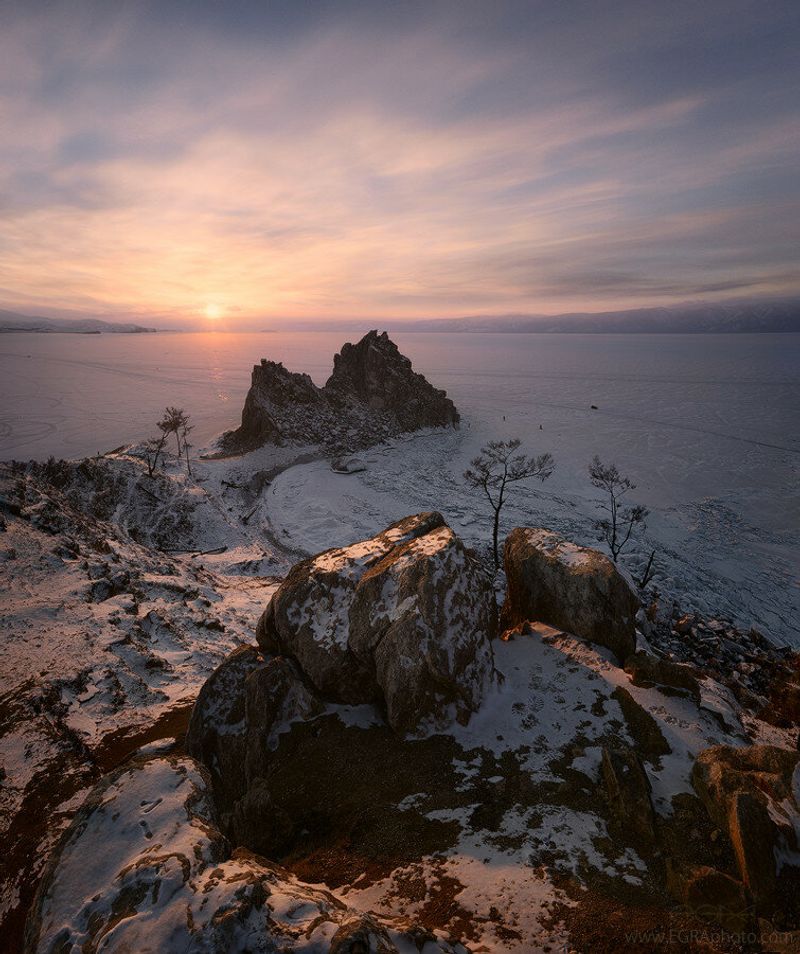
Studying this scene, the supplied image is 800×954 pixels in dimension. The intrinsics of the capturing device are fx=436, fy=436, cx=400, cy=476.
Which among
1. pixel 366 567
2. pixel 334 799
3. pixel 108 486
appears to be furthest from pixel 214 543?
pixel 334 799

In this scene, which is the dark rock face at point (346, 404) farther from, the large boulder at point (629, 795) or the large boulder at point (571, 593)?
the large boulder at point (629, 795)

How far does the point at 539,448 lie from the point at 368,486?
31.1 metres

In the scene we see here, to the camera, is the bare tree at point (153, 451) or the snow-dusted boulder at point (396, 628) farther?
the bare tree at point (153, 451)

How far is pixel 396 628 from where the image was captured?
13.7 m

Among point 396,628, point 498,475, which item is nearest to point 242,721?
point 396,628

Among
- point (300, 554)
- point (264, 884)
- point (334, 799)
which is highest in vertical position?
point (264, 884)

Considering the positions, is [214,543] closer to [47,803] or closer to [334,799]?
[47,803]

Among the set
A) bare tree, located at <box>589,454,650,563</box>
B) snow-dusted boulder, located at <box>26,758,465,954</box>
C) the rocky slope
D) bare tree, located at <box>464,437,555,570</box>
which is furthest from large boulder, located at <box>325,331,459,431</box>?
snow-dusted boulder, located at <box>26,758,465,954</box>

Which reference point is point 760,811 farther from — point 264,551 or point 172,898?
point 264,551

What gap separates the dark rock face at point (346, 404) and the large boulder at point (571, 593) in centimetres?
5255

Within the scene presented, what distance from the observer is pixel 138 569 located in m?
25.6

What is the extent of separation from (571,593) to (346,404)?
6590 centimetres

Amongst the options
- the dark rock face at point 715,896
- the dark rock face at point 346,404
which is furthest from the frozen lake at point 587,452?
the dark rock face at point 715,896

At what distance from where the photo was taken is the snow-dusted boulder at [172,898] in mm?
6496
